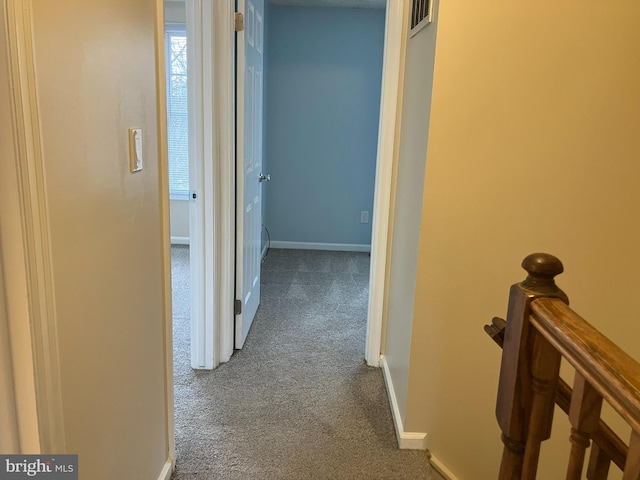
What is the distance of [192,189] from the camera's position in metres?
2.50

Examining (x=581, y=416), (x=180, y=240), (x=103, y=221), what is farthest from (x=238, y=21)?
(x=180, y=240)

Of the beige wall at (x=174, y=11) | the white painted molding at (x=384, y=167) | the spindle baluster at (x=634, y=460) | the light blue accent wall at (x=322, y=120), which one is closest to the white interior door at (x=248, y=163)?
the white painted molding at (x=384, y=167)

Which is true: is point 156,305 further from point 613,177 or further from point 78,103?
point 613,177

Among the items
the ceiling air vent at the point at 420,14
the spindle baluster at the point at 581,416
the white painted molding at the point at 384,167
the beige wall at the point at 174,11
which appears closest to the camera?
the spindle baluster at the point at 581,416

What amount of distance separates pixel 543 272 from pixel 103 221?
0.98 m

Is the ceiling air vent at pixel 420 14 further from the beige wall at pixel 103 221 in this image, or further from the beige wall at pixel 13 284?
the beige wall at pixel 13 284

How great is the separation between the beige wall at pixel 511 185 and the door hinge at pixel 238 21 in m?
0.99

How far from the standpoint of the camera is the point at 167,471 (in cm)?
186

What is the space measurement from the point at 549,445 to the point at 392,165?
142 centimetres

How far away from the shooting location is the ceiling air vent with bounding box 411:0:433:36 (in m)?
1.95

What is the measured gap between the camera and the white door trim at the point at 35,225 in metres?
0.87

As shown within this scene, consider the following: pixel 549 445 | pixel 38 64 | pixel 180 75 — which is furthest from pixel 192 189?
pixel 180 75
